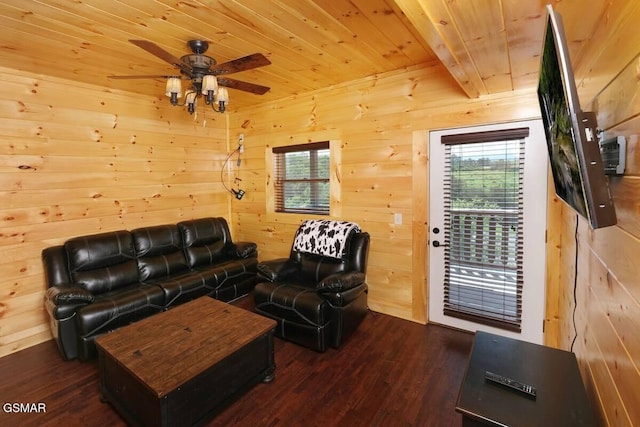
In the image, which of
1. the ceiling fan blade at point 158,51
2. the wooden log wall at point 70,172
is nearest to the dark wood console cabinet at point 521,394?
the ceiling fan blade at point 158,51

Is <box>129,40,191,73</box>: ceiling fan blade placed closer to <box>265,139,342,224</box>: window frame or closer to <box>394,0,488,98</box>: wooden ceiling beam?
<box>394,0,488,98</box>: wooden ceiling beam

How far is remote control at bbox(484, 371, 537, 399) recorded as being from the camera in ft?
4.22

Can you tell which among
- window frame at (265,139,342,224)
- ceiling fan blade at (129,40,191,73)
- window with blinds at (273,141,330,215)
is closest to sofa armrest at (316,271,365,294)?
window frame at (265,139,342,224)

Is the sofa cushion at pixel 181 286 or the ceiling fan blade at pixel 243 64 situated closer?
the ceiling fan blade at pixel 243 64

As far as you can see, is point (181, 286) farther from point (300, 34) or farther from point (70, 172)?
point (300, 34)

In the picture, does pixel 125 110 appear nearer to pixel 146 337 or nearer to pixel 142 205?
pixel 142 205

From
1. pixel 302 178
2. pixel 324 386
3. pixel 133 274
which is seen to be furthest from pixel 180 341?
pixel 302 178

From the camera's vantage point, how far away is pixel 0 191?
9.30 ft

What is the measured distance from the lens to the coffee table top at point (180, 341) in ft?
5.76

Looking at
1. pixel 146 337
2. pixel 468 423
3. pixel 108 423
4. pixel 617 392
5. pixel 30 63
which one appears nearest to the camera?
pixel 617 392

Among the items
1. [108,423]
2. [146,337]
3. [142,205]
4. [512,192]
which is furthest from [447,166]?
[142,205]

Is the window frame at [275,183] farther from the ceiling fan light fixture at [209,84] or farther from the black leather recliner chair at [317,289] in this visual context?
the ceiling fan light fixture at [209,84]

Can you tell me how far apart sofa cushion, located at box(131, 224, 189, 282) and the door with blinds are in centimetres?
282

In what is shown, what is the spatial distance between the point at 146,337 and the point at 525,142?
3220 mm
